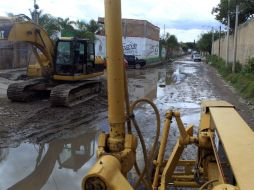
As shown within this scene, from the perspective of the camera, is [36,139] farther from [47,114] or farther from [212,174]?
[212,174]

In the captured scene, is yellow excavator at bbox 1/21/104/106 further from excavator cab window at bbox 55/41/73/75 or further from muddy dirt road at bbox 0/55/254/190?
muddy dirt road at bbox 0/55/254/190

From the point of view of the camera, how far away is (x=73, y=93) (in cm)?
1545

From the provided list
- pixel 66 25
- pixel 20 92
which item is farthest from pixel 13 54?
pixel 20 92

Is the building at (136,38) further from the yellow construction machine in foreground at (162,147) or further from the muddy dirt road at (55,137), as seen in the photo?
the yellow construction machine in foreground at (162,147)

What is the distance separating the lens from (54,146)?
9.37m

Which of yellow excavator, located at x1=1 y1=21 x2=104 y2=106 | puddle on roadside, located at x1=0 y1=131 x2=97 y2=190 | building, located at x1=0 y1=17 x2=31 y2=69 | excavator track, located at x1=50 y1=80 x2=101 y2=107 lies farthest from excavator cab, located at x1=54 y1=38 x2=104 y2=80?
building, located at x1=0 y1=17 x2=31 y2=69

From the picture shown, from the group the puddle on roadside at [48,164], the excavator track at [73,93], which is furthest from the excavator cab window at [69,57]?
the puddle on roadside at [48,164]

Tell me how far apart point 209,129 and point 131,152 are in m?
1.51

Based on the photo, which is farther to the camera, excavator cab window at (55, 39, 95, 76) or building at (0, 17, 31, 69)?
building at (0, 17, 31, 69)

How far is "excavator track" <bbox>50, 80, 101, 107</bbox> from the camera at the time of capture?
14117 mm

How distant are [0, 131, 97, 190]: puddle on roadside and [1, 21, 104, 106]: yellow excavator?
16.0 ft

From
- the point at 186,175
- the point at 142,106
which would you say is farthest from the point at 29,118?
the point at 186,175

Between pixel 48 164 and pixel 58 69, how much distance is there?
853cm

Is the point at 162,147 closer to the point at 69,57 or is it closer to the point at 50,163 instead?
the point at 50,163
